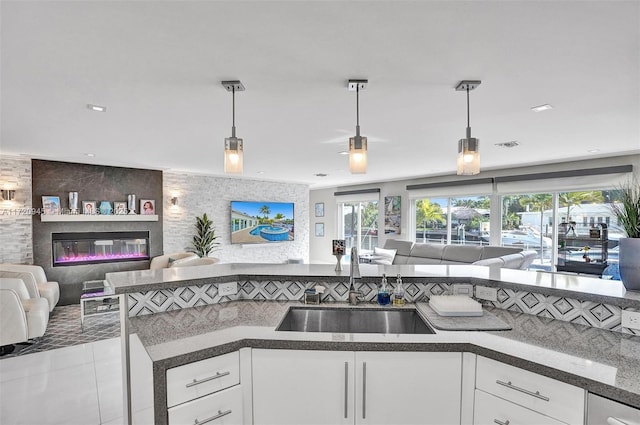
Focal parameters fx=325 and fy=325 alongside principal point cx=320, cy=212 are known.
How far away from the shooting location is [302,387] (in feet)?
4.81

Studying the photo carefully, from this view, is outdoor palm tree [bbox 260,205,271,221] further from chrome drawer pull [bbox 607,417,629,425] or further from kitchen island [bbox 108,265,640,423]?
chrome drawer pull [bbox 607,417,629,425]

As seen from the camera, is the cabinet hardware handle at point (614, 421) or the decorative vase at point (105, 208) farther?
the decorative vase at point (105, 208)

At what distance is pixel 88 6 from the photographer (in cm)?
145

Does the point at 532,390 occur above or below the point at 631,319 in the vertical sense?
below

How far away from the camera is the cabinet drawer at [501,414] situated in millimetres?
1244

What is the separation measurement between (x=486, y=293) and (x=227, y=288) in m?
1.66

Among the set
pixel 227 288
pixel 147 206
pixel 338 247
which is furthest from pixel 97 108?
pixel 147 206

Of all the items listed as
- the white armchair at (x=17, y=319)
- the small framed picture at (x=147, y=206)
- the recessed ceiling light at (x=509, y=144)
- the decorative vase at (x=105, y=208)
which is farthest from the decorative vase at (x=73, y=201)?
the recessed ceiling light at (x=509, y=144)

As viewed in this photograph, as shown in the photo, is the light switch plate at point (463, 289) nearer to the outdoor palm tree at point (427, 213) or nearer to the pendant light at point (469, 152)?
the pendant light at point (469, 152)

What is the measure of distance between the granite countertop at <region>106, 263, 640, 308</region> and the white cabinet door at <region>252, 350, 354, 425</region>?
708 millimetres

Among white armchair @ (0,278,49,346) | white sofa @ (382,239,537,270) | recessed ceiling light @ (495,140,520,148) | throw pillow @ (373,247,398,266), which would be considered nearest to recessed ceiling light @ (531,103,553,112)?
recessed ceiling light @ (495,140,520,148)

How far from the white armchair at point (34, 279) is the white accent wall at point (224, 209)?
6.28 feet

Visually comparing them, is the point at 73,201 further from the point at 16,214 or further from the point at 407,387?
the point at 407,387

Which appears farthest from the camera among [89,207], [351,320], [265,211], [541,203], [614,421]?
[265,211]
